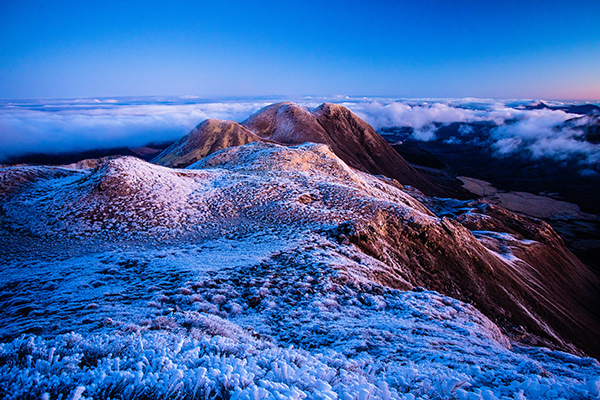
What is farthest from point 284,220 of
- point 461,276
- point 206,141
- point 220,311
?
point 206,141

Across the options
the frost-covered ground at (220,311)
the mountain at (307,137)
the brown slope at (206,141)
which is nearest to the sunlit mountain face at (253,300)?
the frost-covered ground at (220,311)

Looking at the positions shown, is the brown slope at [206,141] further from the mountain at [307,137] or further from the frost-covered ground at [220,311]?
the frost-covered ground at [220,311]

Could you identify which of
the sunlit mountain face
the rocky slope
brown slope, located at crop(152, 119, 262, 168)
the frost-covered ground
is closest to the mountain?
brown slope, located at crop(152, 119, 262, 168)

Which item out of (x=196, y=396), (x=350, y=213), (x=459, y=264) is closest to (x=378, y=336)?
(x=196, y=396)

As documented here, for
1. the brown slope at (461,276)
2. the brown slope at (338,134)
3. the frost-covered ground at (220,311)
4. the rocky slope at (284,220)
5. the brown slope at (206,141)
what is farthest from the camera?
the brown slope at (338,134)

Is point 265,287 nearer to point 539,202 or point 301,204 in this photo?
point 301,204

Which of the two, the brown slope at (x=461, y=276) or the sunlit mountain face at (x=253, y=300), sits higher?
the sunlit mountain face at (x=253, y=300)

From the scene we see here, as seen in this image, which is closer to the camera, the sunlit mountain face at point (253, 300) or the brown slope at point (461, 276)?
the sunlit mountain face at point (253, 300)

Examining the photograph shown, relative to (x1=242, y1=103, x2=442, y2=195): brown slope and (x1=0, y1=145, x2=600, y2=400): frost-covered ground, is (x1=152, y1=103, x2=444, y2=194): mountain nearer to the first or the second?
(x1=242, y1=103, x2=442, y2=195): brown slope
